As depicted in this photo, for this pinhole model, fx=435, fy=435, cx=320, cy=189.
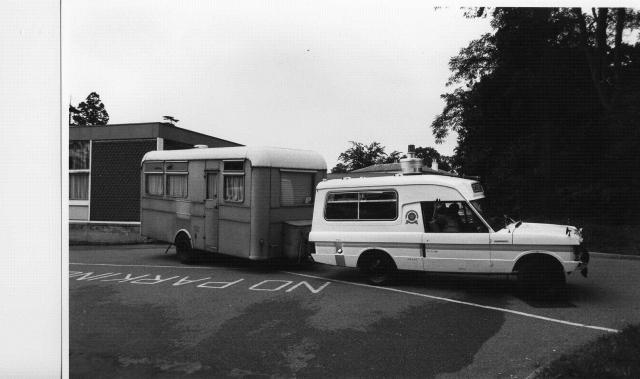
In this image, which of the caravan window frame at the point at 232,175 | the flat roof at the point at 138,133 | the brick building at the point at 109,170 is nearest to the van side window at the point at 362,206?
the caravan window frame at the point at 232,175

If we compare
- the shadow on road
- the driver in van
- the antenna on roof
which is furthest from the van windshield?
the antenna on roof

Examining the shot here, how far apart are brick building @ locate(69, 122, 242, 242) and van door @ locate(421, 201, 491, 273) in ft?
12.3

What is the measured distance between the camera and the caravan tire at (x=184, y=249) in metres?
10.0

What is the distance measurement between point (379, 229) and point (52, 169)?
200 inches

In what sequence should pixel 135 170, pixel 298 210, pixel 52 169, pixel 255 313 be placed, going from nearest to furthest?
pixel 52 169 < pixel 255 313 < pixel 135 170 < pixel 298 210

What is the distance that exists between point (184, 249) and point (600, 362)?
27.6 feet

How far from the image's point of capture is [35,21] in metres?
4.35

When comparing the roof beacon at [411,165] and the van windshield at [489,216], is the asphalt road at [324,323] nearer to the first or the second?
the van windshield at [489,216]

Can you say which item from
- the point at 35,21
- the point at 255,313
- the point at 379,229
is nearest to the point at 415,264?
the point at 379,229

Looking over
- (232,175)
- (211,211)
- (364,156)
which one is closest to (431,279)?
(364,156)

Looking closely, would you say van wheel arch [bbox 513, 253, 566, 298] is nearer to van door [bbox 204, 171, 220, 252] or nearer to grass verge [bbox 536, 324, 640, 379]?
grass verge [bbox 536, 324, 640, 379]

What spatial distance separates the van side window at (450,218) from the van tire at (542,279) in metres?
A: 0.83

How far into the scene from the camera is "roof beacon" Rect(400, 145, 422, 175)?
24.2 ft

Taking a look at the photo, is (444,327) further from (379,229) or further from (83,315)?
(83,315)
